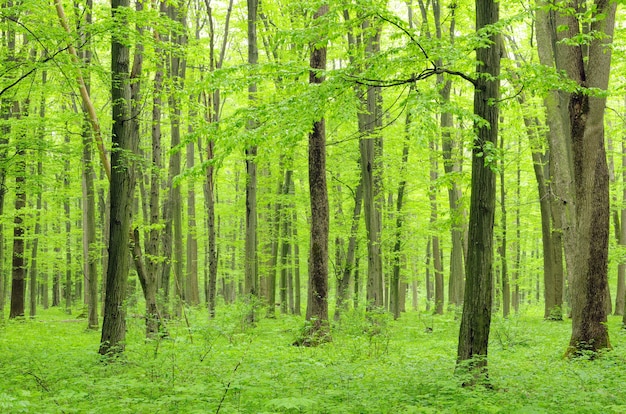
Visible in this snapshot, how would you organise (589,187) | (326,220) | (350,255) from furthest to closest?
(350,255), (326,220), (589,187)

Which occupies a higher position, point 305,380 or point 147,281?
point 147,281

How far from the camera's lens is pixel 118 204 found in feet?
30.3

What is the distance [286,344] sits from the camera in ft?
38.6

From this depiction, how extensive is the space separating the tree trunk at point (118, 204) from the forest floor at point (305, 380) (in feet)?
2.23

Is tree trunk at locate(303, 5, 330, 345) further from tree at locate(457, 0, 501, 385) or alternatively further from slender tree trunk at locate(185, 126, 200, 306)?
slender tree trunk at locate(185, 126, 200, 306)

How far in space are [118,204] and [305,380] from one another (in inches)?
195

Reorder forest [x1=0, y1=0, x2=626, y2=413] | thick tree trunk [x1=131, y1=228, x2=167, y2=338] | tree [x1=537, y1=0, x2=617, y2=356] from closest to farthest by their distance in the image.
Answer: forest [x1=0, y1=0, x2=626, y2=413] < tree [x1=537, y1=0, x2=617, y2=356] < thick tree trunk [x1=131, y1=228, x2=167, y2=338]

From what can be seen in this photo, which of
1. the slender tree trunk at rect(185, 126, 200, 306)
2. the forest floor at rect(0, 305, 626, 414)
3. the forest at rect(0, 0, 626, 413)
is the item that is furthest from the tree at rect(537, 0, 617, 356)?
the slender tree trunk at rect(185, 126, 200, 306)

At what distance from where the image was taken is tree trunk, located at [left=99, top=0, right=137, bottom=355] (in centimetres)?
920

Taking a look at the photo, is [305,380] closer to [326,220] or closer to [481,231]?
[481,231]

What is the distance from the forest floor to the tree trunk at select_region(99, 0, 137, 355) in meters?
0.68

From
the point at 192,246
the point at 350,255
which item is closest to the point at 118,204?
the point at 350,255

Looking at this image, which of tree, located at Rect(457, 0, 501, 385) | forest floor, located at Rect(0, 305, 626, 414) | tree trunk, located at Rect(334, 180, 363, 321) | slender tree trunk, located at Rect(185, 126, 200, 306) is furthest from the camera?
slender tree trunk, located at Rect(185, 126, 200, 306)

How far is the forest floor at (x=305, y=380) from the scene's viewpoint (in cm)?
559
